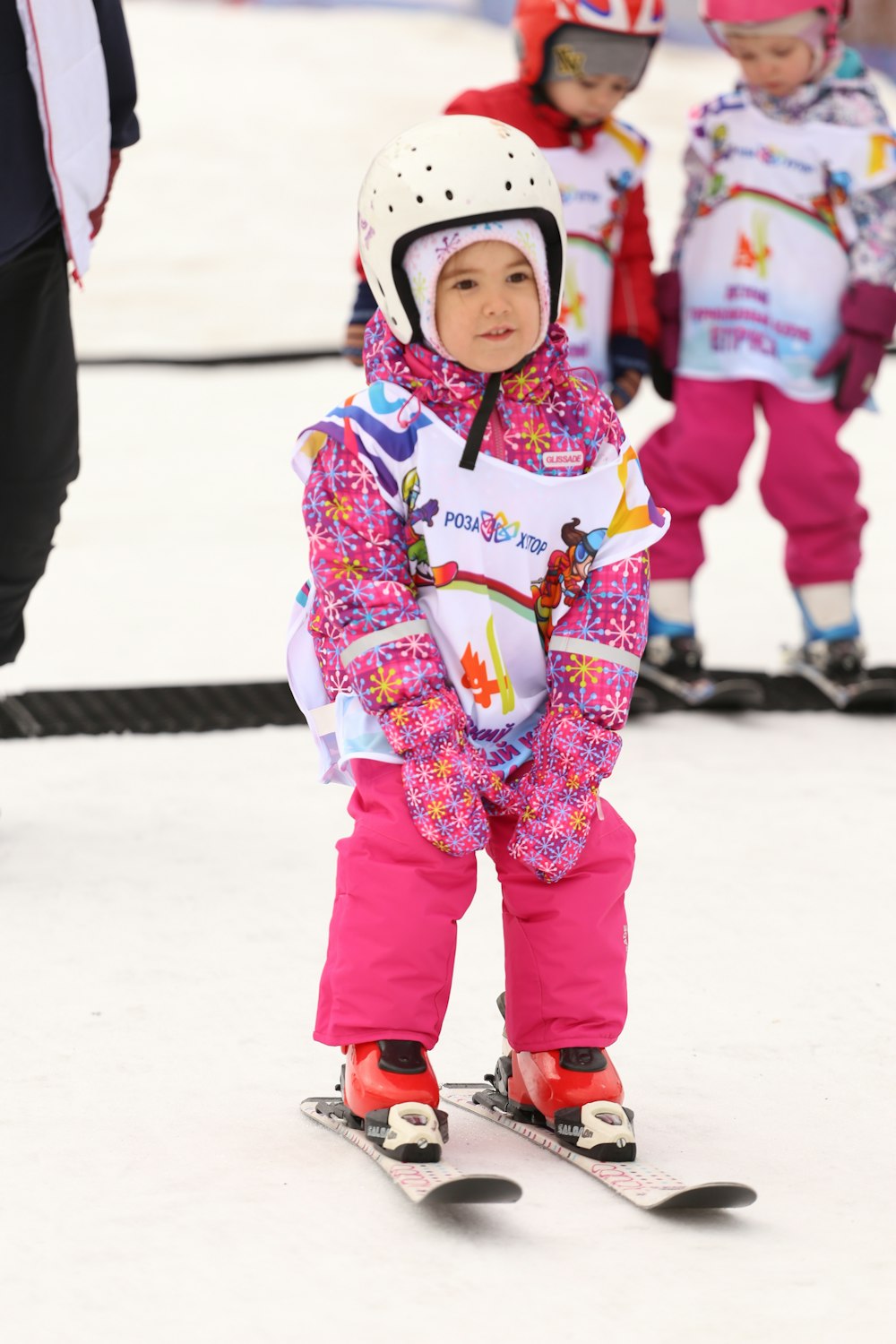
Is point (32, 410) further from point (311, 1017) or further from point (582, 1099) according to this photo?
point (582, 1099)

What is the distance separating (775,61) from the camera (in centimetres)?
452

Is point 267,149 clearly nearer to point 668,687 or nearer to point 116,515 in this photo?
point 116,515

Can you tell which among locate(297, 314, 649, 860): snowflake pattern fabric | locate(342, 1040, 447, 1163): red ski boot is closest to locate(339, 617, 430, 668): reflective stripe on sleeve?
locate(297, 314, 649, 860): snowflake pattern fabric

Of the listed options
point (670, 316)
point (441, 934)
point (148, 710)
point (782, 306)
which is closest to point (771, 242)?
point (782, 306)

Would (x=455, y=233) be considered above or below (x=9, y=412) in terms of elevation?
above

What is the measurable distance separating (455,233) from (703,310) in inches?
91.5

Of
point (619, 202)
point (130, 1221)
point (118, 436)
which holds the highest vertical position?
point (619, 202)

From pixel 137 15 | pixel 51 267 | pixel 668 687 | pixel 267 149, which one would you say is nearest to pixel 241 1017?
pixel 51 267

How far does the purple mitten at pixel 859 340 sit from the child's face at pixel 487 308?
7.51 ft

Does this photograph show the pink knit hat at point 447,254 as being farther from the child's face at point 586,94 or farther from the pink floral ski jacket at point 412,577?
the child's face at point 586,94

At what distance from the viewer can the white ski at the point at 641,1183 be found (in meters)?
2.24

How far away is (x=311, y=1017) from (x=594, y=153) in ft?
7.57

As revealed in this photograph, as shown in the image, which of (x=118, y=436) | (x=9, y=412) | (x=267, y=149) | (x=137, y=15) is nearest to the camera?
(x=9, y=412)

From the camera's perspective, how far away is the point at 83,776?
4168mm
